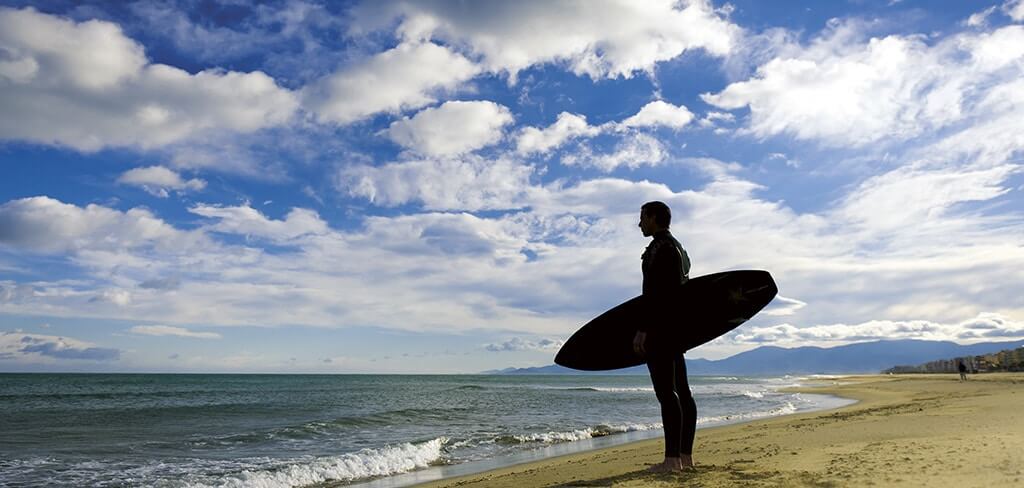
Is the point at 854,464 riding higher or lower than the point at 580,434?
higher

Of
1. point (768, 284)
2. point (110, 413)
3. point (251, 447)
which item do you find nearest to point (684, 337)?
point (768, 284)

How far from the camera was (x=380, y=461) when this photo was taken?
32.5ft

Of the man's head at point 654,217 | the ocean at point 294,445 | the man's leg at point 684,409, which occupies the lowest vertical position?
the ocean at point 294,445

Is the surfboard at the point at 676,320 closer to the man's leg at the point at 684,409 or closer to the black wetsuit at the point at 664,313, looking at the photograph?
the black wetsuit at the point at 664,313

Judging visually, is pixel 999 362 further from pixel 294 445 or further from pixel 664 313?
pixel 664 313

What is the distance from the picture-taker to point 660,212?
16.0ft

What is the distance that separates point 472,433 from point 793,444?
28.1ft

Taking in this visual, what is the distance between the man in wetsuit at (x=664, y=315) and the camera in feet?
15.5

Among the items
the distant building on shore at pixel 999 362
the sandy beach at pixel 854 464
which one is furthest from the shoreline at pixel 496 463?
the distant building on shore at pixel 999 362

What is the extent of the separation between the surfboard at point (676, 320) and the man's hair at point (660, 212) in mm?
506

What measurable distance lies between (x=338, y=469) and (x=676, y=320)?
6.57 metres

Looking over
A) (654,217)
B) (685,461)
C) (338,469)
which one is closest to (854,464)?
(685,461)

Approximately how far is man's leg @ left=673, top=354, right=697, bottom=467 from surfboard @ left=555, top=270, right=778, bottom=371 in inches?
5.3

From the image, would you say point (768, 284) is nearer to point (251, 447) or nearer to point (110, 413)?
point (251, 447)
